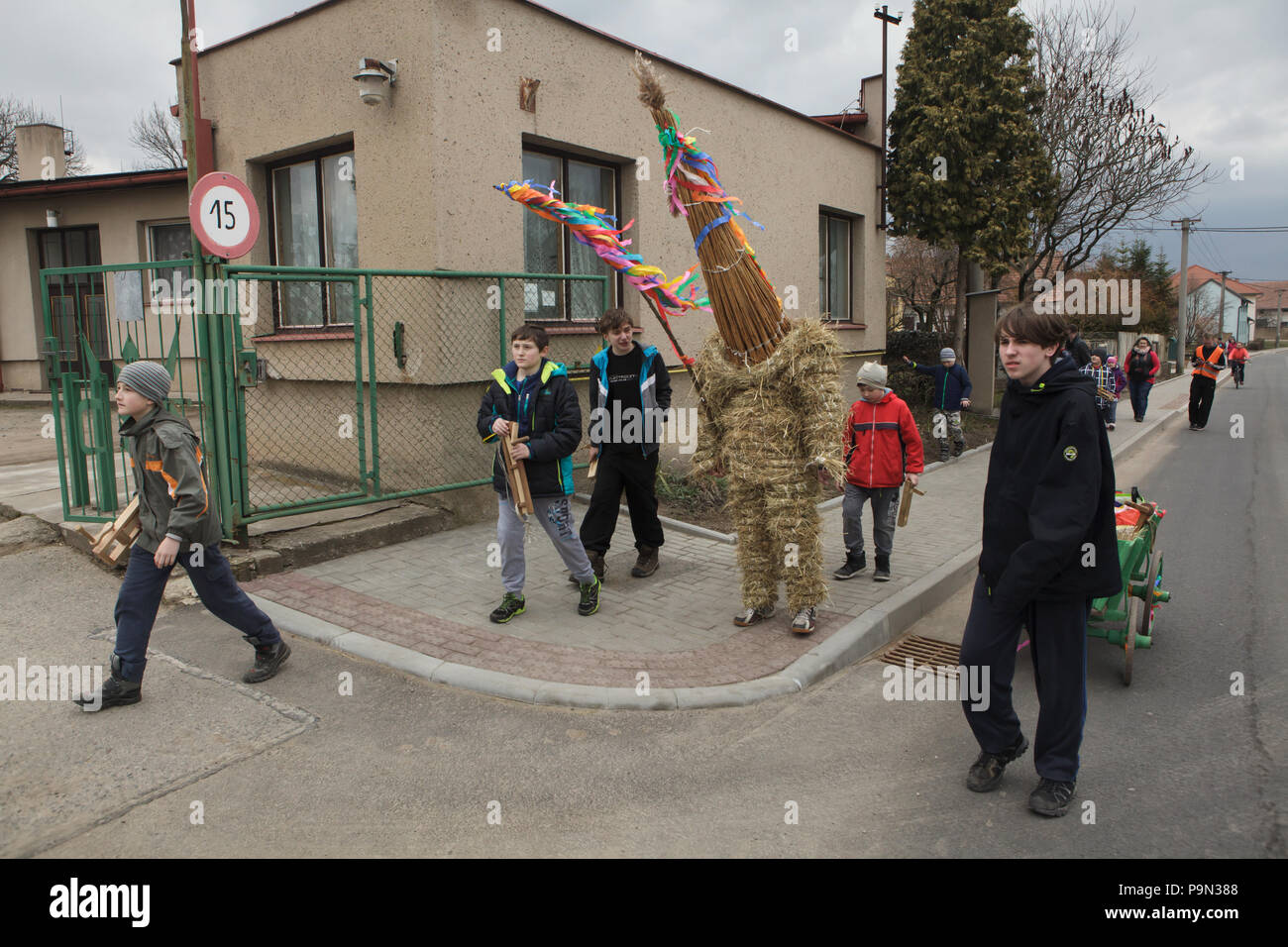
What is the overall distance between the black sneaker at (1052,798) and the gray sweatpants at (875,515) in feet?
10.4

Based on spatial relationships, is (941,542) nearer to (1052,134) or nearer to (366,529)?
(366,529)

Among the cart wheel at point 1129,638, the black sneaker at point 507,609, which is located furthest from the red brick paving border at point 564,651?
the cart wheel at point 1129,638

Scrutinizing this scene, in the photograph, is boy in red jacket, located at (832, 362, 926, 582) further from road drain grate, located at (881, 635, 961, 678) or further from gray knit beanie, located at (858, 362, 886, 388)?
road drain grate, located at (881, 635, 961, 678)

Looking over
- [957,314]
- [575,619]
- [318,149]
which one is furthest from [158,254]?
[957,314]

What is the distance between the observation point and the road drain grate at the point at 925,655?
17.1ft

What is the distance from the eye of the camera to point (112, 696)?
4.21 metres

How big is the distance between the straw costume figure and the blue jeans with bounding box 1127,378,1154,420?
47.1 ft

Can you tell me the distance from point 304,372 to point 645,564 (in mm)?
3986

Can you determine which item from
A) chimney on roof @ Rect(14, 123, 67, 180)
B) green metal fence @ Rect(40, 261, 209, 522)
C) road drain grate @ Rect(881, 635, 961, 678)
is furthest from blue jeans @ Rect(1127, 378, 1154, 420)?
chimney on roof @ Rect(14, 123, 67, 180)

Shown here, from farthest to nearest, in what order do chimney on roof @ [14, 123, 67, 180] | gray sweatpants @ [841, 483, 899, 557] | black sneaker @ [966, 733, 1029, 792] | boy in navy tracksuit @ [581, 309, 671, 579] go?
chimney on roof @ [14, 123, 67, 180] < gray sweatpants @ [841, 483, 899, 557] < boy in navy tracksuit @ [581, 309, 671, 579] < black sneaker @ [966, 733, 1029, 792]

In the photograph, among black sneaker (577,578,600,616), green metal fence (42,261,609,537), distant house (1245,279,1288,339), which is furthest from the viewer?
distant house (1245,279,1288,339)

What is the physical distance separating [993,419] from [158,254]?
15.3 metres

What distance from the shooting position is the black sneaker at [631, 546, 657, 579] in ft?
21.5

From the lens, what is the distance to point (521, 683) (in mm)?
4504
